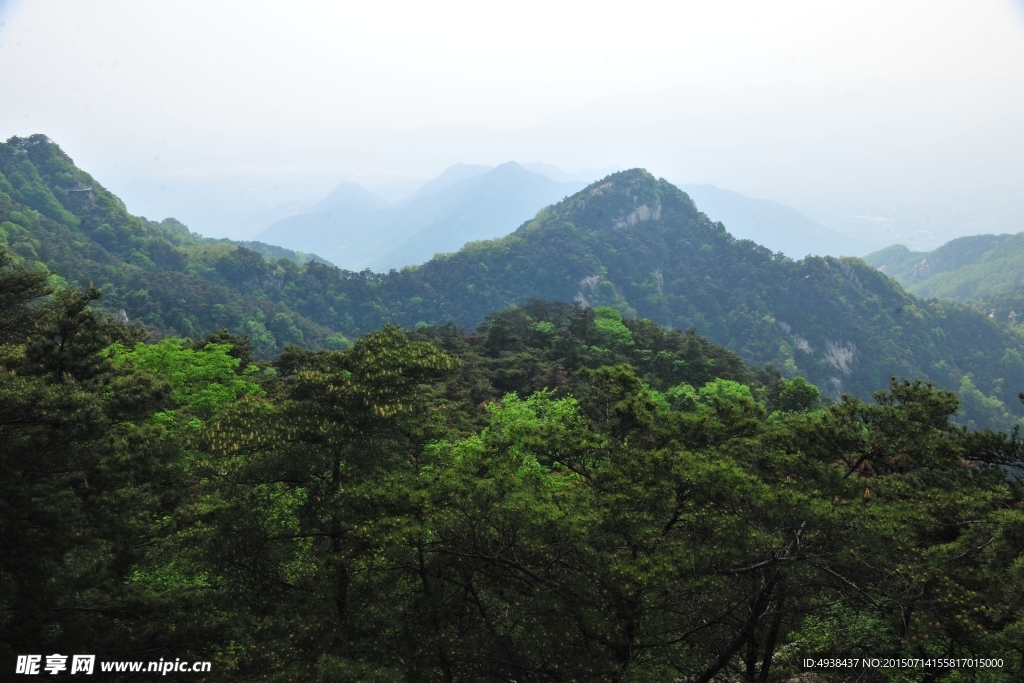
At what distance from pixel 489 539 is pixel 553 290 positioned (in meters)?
111

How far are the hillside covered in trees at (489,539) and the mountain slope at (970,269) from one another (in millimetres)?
165848

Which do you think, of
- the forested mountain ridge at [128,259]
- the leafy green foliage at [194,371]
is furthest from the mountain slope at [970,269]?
the leafy green foliage at [194,371]

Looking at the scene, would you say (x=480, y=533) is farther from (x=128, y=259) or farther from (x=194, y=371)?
(x=128, y=259)

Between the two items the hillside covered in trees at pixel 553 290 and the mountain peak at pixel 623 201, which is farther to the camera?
the mountain peak at pixel 623 201

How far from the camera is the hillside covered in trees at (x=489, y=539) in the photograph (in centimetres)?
730

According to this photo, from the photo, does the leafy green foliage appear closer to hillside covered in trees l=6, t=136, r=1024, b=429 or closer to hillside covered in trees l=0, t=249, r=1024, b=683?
hillside covered in trees l=0, t=249, r=1024, b=683

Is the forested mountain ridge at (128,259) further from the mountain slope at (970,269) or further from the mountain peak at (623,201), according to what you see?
the mountain slope at (970,269)

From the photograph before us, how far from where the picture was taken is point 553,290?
118562 mm

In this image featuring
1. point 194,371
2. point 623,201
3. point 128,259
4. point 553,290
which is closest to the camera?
point 194,371

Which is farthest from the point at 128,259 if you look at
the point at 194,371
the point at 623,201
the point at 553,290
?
the point at 623,201

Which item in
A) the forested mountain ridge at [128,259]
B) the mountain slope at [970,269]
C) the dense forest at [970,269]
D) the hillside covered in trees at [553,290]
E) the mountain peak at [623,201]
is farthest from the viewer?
the mountain slope at [970,269]

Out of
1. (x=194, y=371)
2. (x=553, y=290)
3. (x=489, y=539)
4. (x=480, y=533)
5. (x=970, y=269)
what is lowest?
(x=489, y=539)

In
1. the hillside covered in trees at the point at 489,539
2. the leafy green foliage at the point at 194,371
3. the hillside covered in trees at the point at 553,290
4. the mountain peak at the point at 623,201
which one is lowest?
the hillside covered in trees at the point at 489,539

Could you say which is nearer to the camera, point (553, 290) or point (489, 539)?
point (489, 539)
